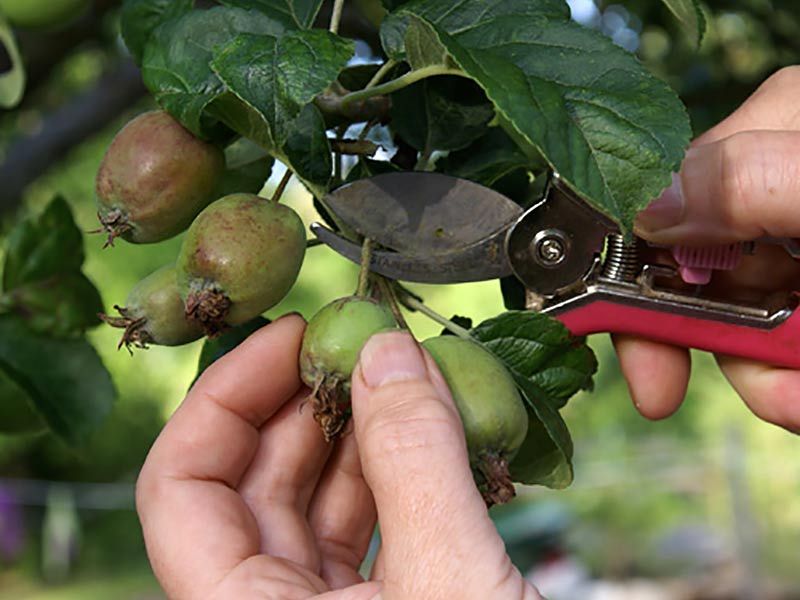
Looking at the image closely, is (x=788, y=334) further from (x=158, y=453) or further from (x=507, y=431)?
(x=158, y=453)

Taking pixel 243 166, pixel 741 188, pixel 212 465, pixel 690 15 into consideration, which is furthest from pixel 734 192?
pixel 212 465

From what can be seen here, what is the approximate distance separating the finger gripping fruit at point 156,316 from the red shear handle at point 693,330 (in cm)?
40

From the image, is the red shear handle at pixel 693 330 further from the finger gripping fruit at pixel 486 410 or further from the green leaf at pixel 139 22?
the green leaf at pixel 139 22

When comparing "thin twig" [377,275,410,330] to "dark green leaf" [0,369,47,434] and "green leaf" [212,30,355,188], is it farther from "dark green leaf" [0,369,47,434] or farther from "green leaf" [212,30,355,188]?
"dark green leaf" [0,369,47,434]

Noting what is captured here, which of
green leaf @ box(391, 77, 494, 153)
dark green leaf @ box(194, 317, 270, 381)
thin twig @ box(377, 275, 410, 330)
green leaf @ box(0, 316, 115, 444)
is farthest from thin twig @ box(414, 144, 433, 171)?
green leaf @ box(0, 316, 115, 444)

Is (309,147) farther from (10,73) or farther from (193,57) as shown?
(10,73)

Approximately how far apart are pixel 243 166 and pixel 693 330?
525mm

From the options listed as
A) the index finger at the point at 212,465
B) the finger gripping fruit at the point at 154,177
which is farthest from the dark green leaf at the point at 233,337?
the finger gripping fruit at the point at 154,177

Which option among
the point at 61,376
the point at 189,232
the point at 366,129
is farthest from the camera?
the point at 61,376

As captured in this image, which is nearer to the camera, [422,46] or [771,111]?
[422,46]

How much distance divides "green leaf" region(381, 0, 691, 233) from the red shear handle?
0.32 metres

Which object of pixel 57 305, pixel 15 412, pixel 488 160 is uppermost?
pixel 488 160

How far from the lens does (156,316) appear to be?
0.90m

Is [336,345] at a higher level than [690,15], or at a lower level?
lower
